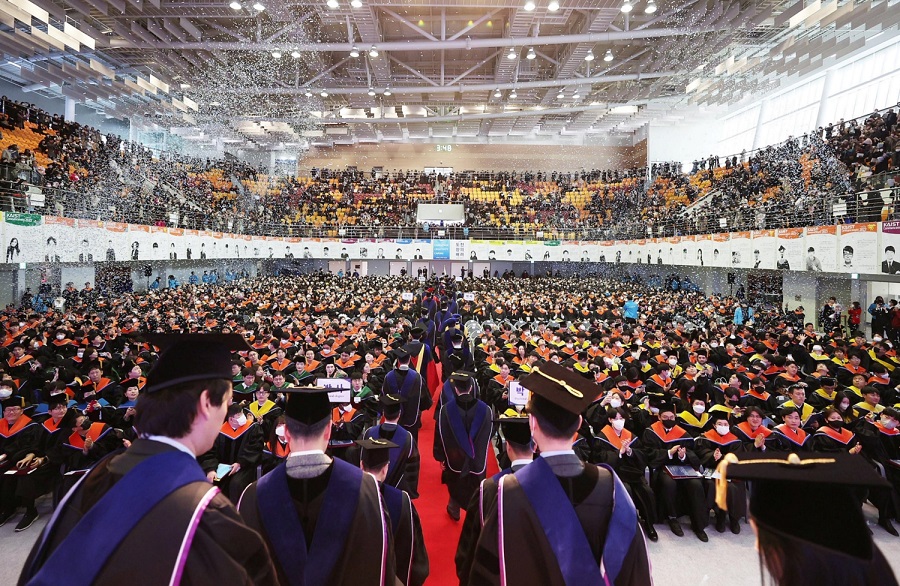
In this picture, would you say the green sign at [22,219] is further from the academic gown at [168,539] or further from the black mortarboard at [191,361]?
the academic gown at [168,539]

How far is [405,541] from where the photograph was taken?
312cm

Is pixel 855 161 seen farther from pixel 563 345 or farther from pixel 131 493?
pixel 131 493

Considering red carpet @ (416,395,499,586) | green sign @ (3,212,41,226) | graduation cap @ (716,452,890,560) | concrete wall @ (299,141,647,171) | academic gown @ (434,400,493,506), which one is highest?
concrete wall @ (299,141,647,171)

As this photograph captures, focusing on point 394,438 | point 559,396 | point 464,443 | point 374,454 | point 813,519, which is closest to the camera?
point 813,519

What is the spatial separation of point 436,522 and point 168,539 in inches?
195

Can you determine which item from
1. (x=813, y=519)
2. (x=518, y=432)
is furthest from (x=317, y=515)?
(x=813, y=519)

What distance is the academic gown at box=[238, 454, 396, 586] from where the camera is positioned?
2.38 metres

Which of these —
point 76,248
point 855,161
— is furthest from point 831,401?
point 76,248

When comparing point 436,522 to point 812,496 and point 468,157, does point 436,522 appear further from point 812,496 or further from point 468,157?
point 468,157

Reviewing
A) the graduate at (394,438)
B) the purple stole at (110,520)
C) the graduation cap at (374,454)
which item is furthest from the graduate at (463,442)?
the purple stole at (110,520)

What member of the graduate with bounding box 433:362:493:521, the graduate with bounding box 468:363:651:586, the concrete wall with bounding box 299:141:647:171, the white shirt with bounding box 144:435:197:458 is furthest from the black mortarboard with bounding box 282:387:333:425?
the concrete wall with bounding box 299:141:647:171

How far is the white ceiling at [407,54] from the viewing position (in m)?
19.0

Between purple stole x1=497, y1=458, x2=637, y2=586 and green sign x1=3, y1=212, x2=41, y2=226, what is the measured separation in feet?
51.0

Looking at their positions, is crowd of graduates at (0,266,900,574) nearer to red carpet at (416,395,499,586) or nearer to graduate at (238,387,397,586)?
red carpet at (416,395,499,586)
